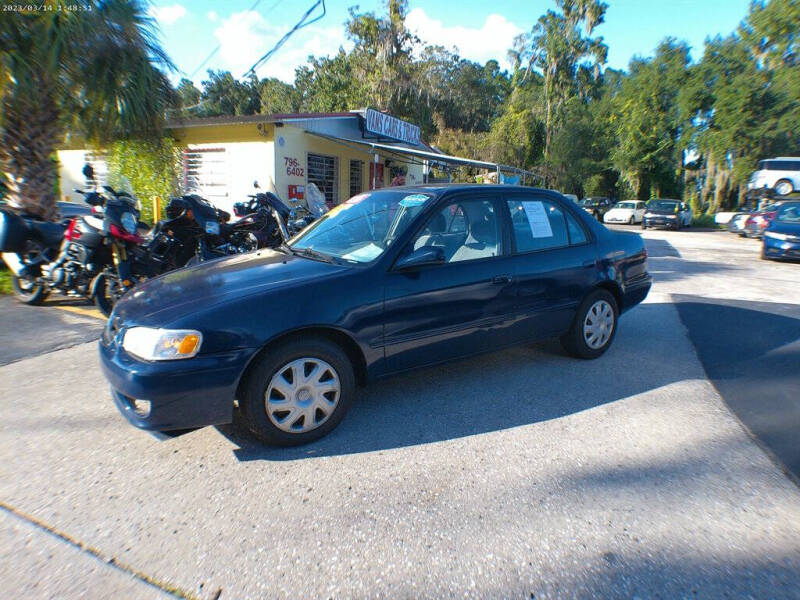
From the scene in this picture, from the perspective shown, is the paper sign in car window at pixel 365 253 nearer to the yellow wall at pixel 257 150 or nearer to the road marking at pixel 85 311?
the road marking at pixel 85 311

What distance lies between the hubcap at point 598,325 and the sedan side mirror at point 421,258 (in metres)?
1.90

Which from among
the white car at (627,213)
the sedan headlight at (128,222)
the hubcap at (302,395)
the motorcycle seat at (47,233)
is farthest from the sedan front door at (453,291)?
the white car at (627,213)

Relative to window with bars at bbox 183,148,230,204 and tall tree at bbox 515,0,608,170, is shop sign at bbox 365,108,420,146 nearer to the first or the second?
window with bars at bbox 183,148,230,204

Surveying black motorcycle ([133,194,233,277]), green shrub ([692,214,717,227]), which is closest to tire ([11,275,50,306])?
black motorcycle ([133,194,233,277])

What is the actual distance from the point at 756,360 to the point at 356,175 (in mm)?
15029

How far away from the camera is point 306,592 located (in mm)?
2004

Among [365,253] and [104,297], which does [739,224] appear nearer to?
[365,253]

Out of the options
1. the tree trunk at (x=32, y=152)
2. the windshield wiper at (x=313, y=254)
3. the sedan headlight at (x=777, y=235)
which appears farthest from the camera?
the sedan headlight at (x=777, y=235)

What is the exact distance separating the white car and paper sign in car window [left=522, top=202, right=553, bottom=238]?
27.0 m

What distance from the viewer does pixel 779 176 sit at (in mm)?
26391

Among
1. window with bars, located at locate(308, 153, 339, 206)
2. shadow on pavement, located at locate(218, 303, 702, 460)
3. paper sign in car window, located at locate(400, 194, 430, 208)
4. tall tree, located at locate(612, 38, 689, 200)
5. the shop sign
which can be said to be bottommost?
shadow on pavement, located at locate(218, 303, 702, 460)

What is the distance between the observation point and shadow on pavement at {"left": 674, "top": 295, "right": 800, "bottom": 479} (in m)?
3.47

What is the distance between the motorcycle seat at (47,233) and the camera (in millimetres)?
6070

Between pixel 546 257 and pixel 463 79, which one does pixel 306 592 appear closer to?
pixel 546 257
